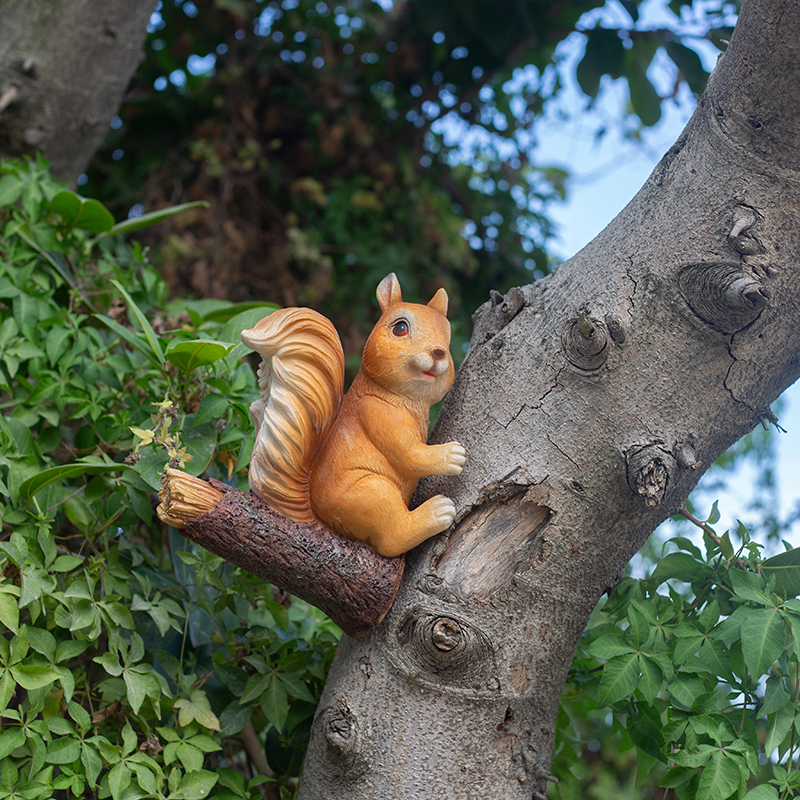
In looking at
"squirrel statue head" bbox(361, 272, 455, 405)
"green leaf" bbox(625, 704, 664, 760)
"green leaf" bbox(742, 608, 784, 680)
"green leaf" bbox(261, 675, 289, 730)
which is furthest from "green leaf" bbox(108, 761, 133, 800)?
"green leaf" bbox(742, 608, 784, 680)

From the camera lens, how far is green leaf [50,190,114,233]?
1.60 meters

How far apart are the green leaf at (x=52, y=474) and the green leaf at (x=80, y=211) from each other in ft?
2.25

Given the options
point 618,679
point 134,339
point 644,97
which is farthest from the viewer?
point 644,97

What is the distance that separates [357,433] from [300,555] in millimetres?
201

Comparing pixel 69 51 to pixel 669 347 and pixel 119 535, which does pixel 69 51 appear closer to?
pixel 119 535

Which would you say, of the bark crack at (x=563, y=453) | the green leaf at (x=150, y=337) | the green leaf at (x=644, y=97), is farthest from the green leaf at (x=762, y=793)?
the green leaf at (x=644, y=97)

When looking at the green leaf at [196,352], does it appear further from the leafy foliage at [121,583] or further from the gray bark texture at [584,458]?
the gray bark texture at [584,458]

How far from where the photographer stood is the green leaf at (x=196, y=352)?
1189 mm

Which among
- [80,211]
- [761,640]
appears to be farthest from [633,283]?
[80,211]

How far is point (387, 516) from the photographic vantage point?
1056mm

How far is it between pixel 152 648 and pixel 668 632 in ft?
2.88

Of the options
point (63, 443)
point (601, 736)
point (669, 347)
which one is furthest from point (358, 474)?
point (601, 736)

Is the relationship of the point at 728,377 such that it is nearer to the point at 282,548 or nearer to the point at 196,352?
the point at 282,548

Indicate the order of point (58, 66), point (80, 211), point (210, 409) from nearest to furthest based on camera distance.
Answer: point (210, 409) → point (80, 211) → point (58, 66)
